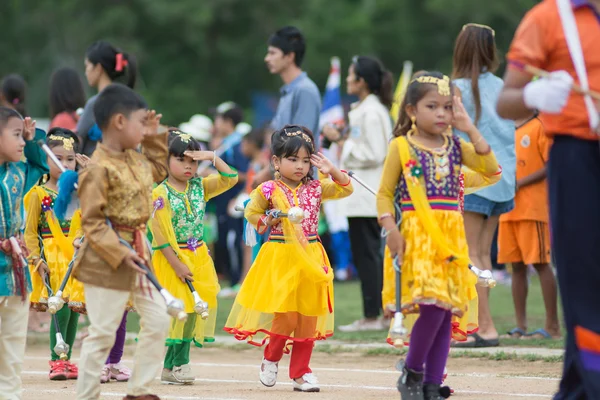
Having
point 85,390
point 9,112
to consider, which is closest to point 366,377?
Answer: point 85,390

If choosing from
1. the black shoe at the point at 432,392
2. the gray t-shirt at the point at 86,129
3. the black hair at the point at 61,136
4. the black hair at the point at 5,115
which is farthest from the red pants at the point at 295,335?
the gray t-shirt at the point at 86,129

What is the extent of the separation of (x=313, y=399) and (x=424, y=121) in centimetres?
179

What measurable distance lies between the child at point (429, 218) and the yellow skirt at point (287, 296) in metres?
1.18

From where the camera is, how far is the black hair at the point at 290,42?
33.6 feet

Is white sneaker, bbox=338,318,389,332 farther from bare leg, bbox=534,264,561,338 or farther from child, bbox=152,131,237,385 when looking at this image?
child, bbox=152,131,237,385

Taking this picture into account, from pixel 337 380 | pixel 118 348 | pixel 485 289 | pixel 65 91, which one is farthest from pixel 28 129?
pixel 485 289

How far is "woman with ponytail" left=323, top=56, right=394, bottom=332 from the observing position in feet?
35.2

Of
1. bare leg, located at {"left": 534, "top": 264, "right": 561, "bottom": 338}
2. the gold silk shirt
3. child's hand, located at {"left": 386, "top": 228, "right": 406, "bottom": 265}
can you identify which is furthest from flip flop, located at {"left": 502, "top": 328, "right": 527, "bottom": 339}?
the gold silk shirt

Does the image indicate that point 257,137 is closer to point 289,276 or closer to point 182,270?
point 182,270

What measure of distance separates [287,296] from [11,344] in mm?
1794

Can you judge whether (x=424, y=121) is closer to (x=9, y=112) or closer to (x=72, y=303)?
(x=9, y=112)

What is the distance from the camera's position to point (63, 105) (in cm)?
1043

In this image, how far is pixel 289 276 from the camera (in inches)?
295

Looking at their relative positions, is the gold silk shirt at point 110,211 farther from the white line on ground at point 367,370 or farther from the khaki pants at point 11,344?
the white line on ground at point 367,370
